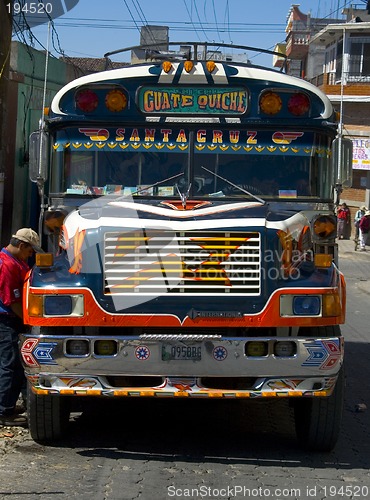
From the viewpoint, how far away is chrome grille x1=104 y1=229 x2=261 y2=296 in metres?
6.43

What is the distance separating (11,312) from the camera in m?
7.51

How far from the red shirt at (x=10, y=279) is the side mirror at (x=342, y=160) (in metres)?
2.77

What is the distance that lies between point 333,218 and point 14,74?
15.1 meters

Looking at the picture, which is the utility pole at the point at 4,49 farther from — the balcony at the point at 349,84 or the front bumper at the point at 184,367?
the balcony at the point at 349,84

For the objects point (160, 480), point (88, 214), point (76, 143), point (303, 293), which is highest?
point (76, 143)

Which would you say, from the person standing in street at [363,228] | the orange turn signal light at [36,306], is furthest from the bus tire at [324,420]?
the person standing in street at [363,228]

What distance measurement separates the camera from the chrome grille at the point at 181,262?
6.43m

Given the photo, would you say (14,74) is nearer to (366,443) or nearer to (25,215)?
(25,215)

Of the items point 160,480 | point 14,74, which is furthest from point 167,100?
point 14,74

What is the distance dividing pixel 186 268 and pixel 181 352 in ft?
1.97

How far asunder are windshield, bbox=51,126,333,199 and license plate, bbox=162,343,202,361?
161 centimetres

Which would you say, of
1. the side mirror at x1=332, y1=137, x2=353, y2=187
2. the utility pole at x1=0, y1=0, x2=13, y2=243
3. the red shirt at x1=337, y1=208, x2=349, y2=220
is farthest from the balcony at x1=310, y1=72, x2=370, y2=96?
the side mirror at x1=332, y1=137, x2=353, y2=187

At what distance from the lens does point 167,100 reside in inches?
302

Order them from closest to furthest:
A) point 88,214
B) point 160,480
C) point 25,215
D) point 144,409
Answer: point 160,480 < point 88,214 < point 144,409 < point 25,215
